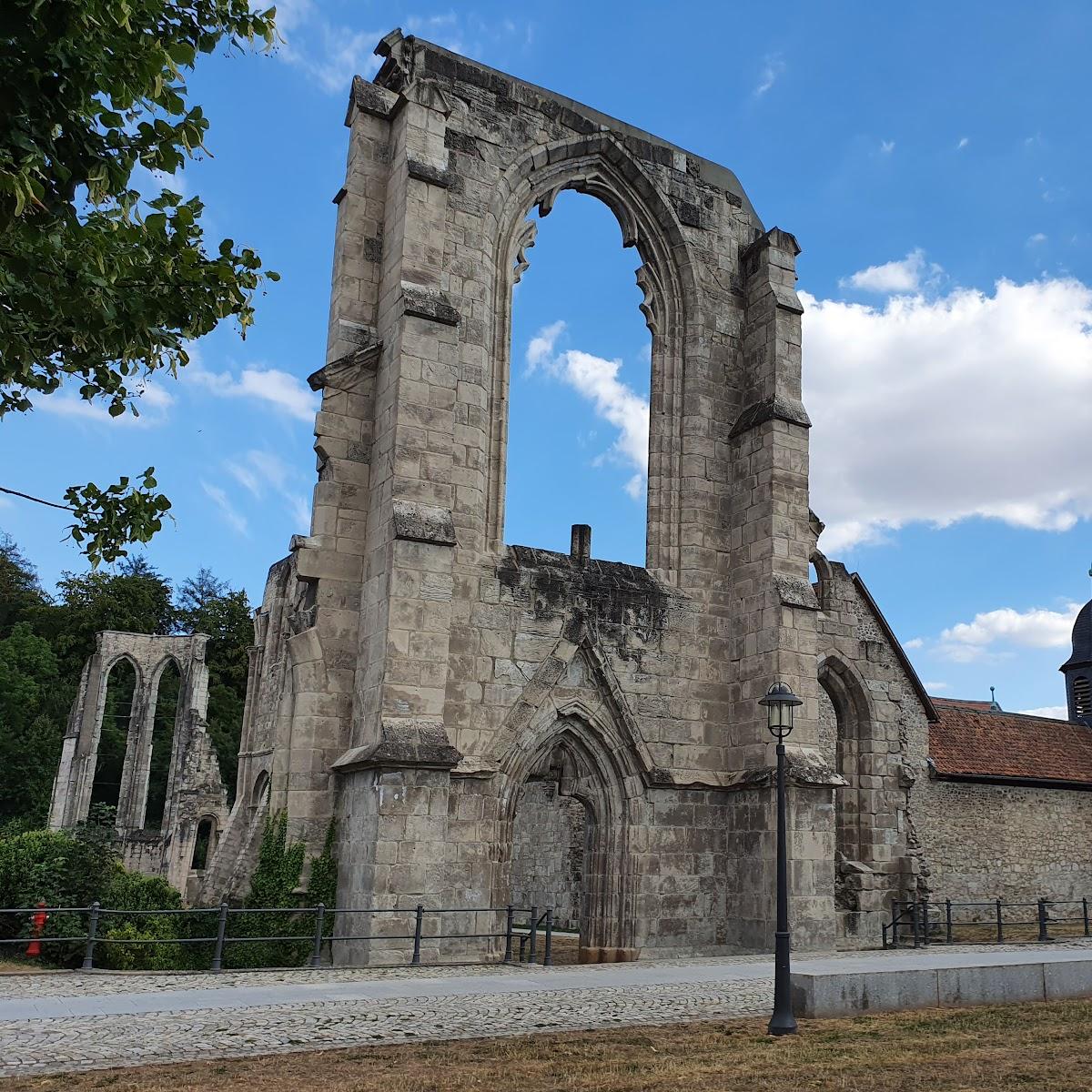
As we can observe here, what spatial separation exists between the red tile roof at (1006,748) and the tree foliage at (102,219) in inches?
848

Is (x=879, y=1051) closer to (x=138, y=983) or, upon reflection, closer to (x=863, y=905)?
(x=138, y=983)

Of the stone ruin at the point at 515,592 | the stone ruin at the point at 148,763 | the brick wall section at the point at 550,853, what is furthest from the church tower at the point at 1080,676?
the stone ruin at the point at 148,763

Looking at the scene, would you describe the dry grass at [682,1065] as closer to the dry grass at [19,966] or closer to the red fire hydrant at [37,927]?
the dry grass at [19,966]

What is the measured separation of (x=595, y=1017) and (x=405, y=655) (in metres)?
5.51

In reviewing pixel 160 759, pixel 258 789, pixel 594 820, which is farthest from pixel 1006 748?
pixel 160 759

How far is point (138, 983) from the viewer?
34.7 feet

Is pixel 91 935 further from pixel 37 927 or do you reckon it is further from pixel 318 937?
pixel 37 927

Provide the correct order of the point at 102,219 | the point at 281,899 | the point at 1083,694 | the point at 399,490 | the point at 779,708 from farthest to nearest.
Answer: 1. the point at 1083,694
2. the point at 399,490
3. the point at 281,899
4. the point at 779,708
5. the point at 102,219

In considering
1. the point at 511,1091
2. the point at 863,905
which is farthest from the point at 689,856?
the point at 511,1091

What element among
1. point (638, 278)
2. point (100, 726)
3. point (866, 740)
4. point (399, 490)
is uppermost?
point (638, 278)

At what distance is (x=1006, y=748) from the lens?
27312 mm

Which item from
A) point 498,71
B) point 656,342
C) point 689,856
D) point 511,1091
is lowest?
point 511,1091

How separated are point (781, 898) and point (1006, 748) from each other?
1958 cm

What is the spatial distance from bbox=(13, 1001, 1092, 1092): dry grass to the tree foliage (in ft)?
10.5
